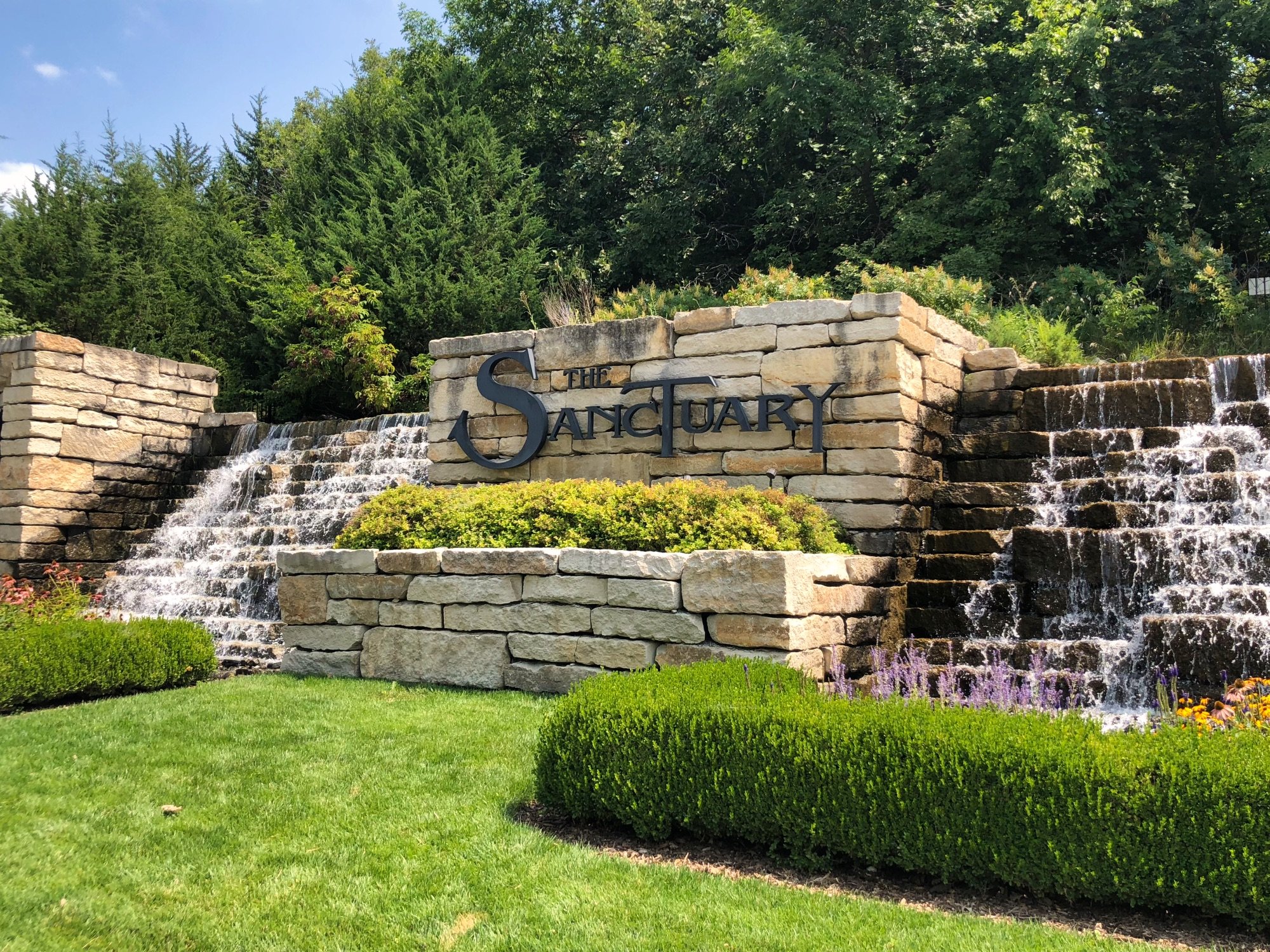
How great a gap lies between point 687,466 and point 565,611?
7.67 ft

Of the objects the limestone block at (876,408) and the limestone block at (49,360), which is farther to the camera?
the limestone block at (49,360)

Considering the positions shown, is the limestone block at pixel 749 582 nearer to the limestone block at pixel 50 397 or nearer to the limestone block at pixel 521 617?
the limestone block at pixel 521 617

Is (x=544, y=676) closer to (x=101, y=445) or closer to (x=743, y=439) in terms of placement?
(x=743, y=439)

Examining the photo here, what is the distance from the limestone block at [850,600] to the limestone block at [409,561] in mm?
2692

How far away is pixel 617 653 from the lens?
6.41 metres

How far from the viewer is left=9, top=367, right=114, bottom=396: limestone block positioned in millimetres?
12125

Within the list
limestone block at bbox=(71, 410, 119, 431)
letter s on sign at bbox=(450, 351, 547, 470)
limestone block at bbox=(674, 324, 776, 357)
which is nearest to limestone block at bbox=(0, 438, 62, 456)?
limestone block at bbox=(71, 410, 119, 431)

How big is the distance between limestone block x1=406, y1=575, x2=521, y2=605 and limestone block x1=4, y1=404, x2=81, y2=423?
746 centimetres

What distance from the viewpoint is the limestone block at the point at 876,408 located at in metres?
7.68

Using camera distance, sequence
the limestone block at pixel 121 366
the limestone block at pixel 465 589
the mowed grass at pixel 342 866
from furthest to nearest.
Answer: the limestone block at pixel 121 366, the limestone block at pixel 465 589, the mowed grass at pixel 342 866

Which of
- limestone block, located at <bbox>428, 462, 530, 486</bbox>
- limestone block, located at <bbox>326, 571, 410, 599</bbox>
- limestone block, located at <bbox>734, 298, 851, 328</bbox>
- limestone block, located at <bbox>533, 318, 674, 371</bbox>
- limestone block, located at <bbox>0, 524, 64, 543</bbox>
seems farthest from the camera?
limestone block, located at <bbox>0, 524, 64, 543</bbox>

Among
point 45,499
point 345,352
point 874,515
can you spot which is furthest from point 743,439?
point 345,352

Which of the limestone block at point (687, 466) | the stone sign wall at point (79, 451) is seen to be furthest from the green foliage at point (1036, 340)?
the stone sign wall at point (79, 451)

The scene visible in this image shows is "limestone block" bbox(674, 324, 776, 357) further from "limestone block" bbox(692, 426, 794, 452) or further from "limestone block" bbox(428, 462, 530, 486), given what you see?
"limestone block" bbox(428, 462, 530, 486)
